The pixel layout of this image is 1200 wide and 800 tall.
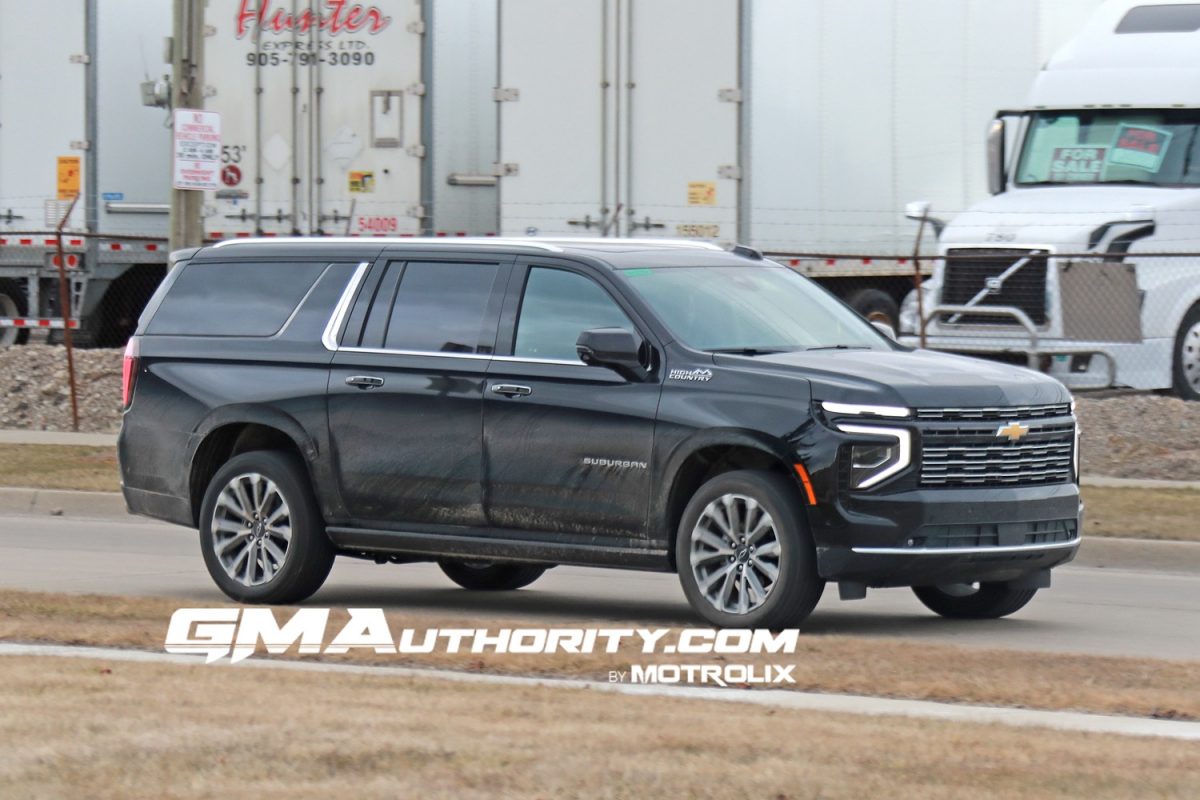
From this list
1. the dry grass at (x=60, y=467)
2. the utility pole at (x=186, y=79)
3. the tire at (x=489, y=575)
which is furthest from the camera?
the utility pole at (x=186, y=79)

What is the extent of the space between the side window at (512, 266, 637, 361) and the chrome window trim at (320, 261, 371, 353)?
0.98 m

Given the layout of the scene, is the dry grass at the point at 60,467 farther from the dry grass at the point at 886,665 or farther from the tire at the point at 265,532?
the dry grass at the point at 886,665

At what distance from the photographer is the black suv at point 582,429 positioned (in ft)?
31.2

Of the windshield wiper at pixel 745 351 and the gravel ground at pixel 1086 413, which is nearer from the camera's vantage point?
the windshield wiper at pixel 745 351

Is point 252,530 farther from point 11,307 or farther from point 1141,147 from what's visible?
point 11,307

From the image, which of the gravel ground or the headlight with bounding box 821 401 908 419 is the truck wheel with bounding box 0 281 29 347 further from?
the headlight with bounding box 821 401 908 419

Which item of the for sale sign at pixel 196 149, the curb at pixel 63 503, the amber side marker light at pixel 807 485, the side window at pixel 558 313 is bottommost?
the curb at pixel 63 503

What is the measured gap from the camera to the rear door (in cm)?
1045

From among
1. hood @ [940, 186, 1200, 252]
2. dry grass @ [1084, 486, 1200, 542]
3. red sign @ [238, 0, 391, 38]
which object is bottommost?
dry grass @ [1084, 486, 1200, 542]

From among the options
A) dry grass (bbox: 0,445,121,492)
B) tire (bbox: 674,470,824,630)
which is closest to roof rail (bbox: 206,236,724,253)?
tire (bbox: 674,470,824,630)

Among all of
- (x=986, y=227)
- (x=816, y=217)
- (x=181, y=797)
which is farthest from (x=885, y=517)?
(x=816, y=217)

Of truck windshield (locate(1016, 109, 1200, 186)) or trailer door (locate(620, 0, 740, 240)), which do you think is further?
trailer door (locate(620, 0, 740, 240))

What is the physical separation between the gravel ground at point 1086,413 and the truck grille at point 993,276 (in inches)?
40.3

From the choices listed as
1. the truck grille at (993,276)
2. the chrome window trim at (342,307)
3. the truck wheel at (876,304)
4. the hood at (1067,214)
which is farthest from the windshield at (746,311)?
the truck wheel at (876,304)
